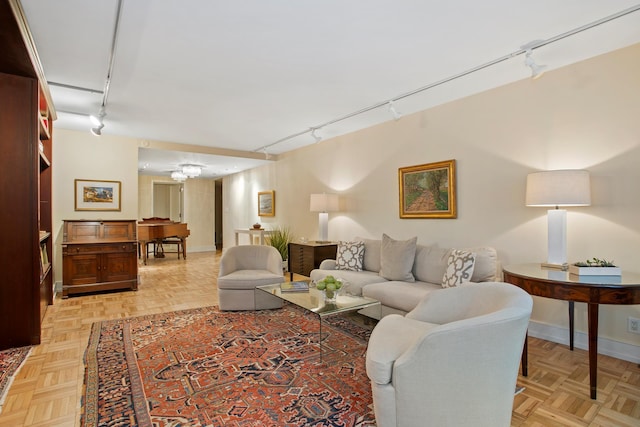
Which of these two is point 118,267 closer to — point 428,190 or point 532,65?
point 428,190

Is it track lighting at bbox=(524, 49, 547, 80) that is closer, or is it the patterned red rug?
the patterned red rug

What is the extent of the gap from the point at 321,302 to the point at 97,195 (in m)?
4.58

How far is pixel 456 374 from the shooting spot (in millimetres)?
1548

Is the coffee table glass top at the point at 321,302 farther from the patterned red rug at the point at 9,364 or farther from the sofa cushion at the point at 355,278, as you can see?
the patterned red rug at the point at 9,364

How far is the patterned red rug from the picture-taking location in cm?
229

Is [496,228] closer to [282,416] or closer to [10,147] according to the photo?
[282,416]

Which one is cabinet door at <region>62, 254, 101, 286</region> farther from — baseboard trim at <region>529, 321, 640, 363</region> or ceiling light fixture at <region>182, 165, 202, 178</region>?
baseboard trim at <region>529, 321, 640, 363</region>

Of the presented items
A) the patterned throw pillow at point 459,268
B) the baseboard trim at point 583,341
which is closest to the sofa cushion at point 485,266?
the patterned throw pillow at point 459,268

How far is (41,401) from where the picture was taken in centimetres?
214

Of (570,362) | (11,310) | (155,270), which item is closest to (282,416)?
(570,362)

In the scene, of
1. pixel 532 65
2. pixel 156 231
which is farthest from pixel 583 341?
pixel 156 231

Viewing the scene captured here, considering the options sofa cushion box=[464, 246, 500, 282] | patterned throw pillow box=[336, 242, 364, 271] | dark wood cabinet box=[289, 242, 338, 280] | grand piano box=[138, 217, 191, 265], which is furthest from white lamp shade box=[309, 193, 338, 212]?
grand piano box=[138, 217, 191, 265]

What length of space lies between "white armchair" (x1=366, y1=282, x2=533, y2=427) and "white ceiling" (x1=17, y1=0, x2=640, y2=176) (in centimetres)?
199

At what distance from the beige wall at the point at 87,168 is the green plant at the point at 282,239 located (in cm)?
256
